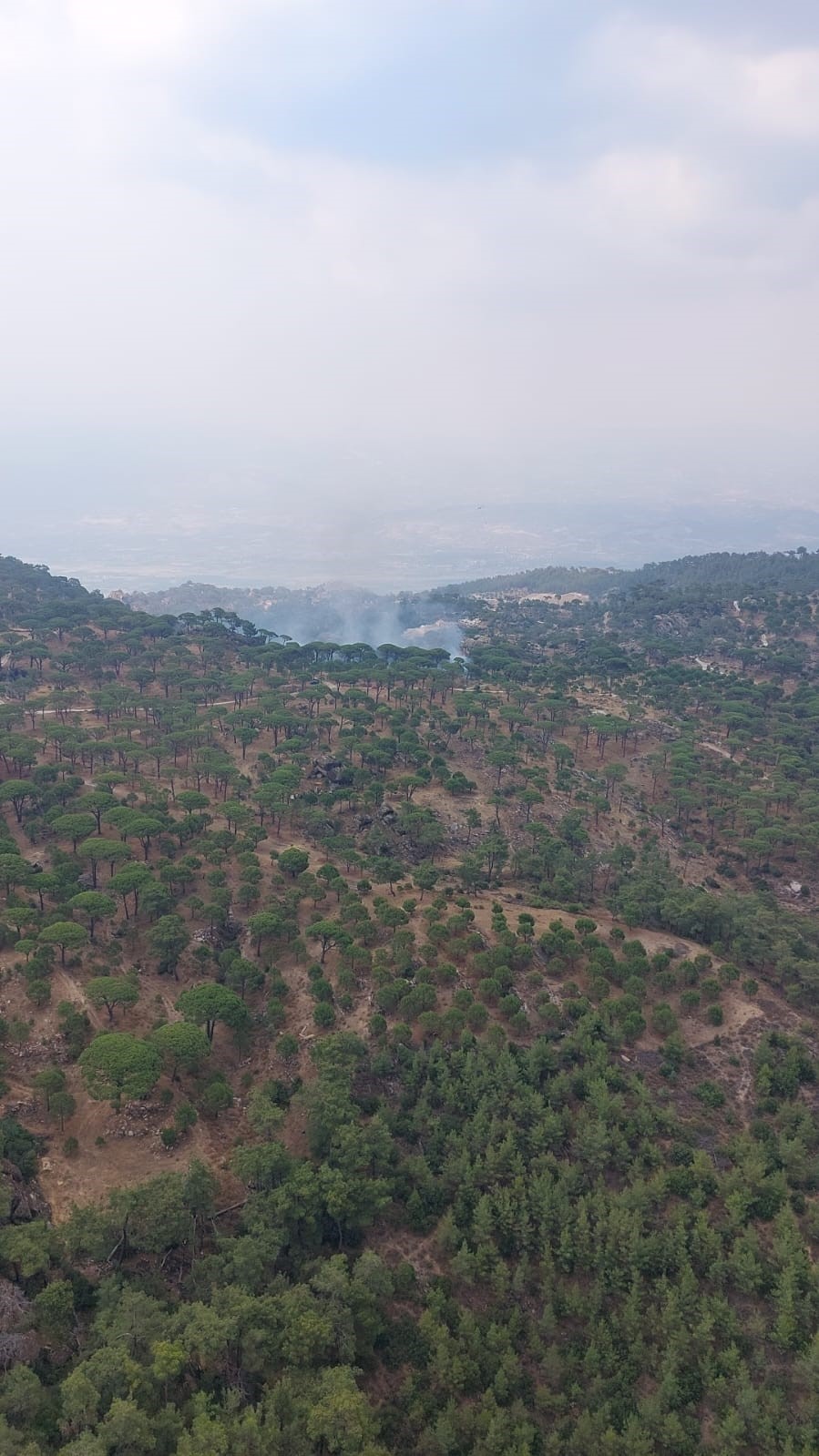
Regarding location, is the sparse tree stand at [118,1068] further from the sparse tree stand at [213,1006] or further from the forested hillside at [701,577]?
the forested hillside at [701,577]

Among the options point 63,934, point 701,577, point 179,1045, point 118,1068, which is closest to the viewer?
point 118,1068

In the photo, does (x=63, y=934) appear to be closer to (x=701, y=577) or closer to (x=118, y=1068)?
(x=118, y=1068)

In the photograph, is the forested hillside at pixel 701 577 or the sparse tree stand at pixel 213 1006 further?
the forested hillside at pixel 701 577

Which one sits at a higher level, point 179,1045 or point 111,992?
point 111,992

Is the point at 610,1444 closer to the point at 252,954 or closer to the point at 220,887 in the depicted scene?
the point at 252,954

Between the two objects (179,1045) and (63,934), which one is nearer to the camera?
(179,1045)

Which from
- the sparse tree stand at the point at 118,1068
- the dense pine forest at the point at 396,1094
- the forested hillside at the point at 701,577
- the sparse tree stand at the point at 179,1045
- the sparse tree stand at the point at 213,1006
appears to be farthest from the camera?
the forested hillside at the point at 701,577

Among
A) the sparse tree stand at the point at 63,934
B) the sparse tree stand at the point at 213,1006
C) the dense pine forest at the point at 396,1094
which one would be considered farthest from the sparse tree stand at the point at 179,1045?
the sparse tree stand at the point at 63,934

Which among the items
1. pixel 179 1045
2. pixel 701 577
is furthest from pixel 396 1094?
pixel 701 577

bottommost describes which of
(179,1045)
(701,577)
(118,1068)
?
(179,1045)
